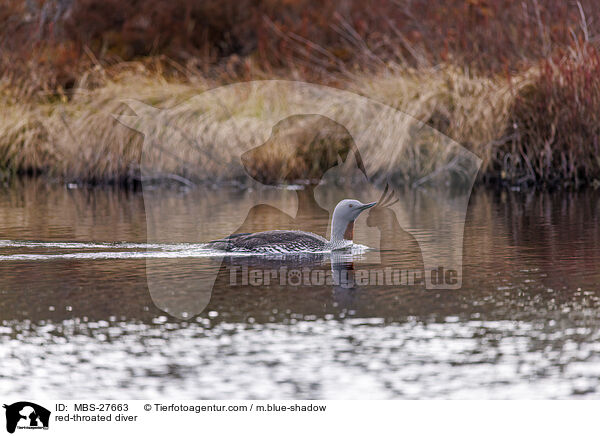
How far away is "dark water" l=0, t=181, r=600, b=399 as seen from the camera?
4840mm

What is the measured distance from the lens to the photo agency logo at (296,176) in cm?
895

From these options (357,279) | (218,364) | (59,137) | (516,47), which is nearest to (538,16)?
(516,47)

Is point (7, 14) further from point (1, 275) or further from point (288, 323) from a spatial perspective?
point (288, 323)

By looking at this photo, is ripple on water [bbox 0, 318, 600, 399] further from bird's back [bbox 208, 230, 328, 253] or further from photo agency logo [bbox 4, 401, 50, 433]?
bird's back [bbox 208, 230, 328, 253]

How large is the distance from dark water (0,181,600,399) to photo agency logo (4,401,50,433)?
0.16 m

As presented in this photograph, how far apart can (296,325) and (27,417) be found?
175cm

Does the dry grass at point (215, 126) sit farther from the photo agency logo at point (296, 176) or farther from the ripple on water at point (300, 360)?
the ripple on water at point (300, 360)

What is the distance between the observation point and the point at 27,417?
4.55 meters

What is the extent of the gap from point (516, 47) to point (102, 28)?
13.6 meters

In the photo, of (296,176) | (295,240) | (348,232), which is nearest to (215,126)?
(296,176)

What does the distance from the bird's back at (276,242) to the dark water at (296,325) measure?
29 cm

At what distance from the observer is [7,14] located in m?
26.2

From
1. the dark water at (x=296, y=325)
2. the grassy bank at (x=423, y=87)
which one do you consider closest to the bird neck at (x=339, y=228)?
the dark water at (x=296, y=325)

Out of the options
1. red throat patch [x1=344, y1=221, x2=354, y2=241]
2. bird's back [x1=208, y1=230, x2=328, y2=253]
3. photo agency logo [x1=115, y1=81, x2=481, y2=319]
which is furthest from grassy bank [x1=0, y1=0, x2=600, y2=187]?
bird's back [x1=208, y1=230, x2=328, y2=253]
